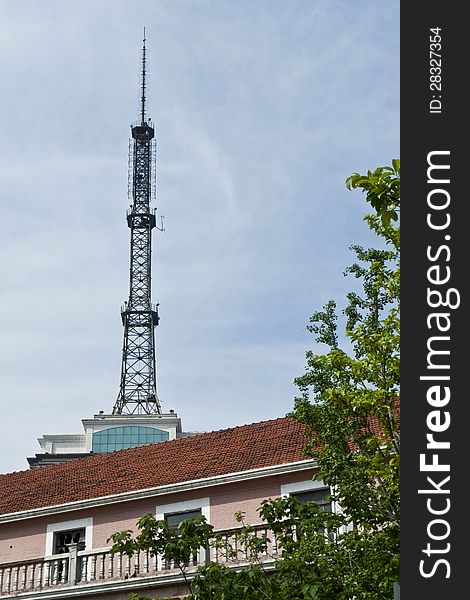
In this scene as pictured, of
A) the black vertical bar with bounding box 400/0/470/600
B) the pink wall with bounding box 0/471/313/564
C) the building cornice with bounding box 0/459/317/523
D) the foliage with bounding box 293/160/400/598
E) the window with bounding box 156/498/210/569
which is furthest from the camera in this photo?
the window with bounding box 156/498/210/569

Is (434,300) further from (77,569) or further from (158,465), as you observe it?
(158,465)

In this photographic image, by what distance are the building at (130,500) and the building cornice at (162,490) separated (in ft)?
0.08

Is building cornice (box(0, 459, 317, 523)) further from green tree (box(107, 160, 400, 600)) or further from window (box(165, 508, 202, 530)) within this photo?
green tree (box(107, 160, 400, 600))

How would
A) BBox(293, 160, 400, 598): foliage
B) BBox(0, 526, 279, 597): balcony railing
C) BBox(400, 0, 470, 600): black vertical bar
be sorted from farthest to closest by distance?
BBox(0, 526, 279, 597): balcony railing < BBox(293, 160, 400, 598): foliage < BBox(400, 0, 470, 600): black vertical bar

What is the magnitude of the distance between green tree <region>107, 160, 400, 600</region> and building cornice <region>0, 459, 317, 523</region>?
24.5ft

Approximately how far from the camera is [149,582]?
22.9m

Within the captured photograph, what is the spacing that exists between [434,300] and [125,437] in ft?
199

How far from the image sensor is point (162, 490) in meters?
25.2

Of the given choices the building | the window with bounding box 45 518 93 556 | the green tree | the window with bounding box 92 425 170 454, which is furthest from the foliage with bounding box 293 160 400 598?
the window with bounding box 92 425 170 454

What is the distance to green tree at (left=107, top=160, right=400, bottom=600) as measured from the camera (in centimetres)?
1412

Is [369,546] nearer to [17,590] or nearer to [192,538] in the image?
[192,538]

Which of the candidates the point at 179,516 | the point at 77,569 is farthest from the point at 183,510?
the point at 77,569

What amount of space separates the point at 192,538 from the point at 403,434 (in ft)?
30.7

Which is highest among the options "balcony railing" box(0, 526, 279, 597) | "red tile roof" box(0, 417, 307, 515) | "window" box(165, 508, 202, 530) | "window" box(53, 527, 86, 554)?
"red tile roof" box(0, 417, 307, 515)
